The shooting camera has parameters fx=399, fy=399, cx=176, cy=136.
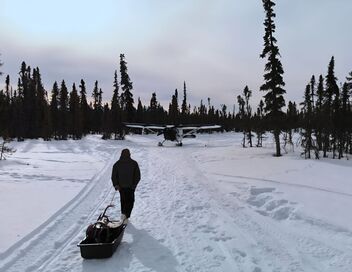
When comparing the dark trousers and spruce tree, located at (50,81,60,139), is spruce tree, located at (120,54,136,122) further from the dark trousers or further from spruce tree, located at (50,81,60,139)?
the dark trousers

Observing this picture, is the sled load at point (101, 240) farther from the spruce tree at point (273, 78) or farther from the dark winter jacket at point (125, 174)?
the spruce tree at point (273, 78)

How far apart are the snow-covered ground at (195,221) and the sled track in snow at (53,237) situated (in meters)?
0.02

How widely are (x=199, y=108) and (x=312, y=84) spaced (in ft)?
191

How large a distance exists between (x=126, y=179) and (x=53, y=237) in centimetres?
235

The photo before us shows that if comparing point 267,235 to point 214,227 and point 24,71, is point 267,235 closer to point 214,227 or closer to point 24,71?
point 214,227

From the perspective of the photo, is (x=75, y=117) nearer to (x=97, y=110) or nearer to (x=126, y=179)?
(x=97, y=110)

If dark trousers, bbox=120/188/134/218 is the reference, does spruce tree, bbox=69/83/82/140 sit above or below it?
above

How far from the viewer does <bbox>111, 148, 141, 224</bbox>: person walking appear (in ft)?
34.7

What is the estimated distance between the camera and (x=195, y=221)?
1089 centimetres

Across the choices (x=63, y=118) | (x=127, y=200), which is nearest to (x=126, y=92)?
(x=63, y=118)

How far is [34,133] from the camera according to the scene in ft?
228

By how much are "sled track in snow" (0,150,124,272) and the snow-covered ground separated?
0.07ft

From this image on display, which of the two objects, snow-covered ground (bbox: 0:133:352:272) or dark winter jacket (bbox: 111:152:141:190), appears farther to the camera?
dark winter jacket (bbox: 111:152:141:190)

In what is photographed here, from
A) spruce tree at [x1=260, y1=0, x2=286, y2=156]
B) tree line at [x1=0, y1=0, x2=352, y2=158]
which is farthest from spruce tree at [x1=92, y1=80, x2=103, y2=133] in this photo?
spruce tree at [x1=260, y1=0, x2=286, y2=156]
